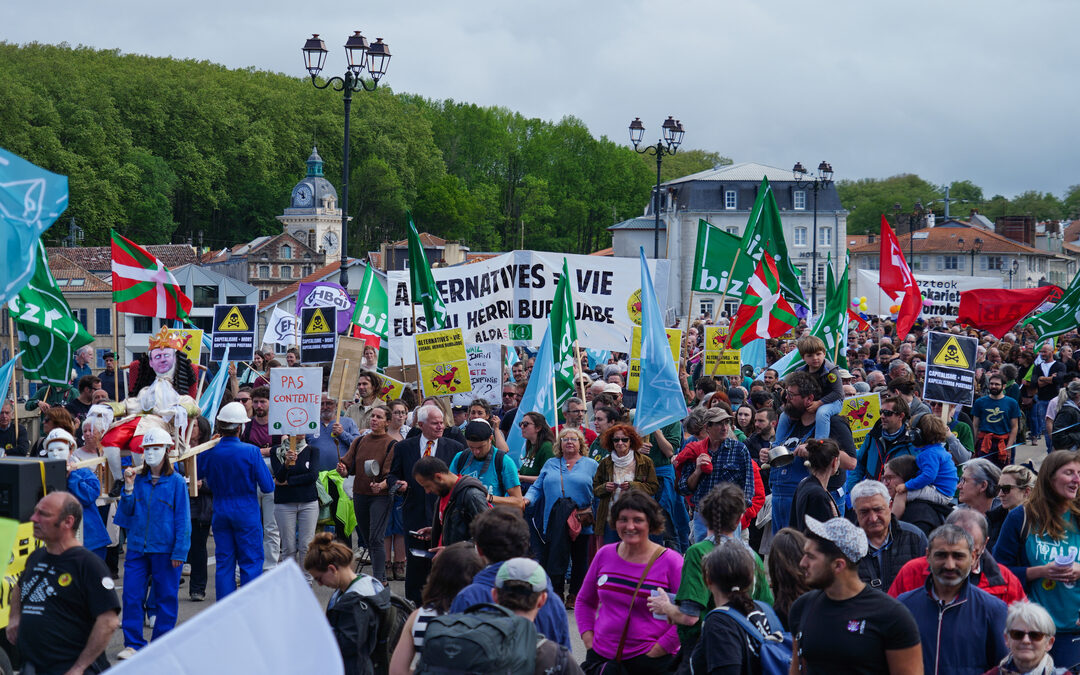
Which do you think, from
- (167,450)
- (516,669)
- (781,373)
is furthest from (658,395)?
(781,373)

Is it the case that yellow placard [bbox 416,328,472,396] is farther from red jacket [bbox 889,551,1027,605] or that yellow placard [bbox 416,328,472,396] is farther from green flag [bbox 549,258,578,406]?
red jacket [bbox 889,551,1027,605]

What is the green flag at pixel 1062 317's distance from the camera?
1706cm

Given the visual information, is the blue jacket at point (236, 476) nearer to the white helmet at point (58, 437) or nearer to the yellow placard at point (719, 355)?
the white helmet at point (58, 437)

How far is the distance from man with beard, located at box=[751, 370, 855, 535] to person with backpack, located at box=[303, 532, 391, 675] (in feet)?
11.9

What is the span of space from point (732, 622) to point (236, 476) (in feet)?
17.2

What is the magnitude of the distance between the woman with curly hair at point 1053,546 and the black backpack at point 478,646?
265 cm

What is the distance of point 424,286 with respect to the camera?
593 inches

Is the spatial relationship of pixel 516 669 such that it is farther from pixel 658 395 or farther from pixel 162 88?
pixel 162 88

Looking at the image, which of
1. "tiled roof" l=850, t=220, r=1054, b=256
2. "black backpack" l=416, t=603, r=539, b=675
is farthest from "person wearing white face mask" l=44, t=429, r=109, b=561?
"tiled roof" l=850, t=220, r=1054, b=256

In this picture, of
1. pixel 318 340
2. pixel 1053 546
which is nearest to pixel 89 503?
pixel 1053 546

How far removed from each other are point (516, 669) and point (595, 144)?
124210 mm

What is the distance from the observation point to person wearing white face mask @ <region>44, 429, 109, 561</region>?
8812 millimetres

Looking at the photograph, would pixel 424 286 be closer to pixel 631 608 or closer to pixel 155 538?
pixel 155 538

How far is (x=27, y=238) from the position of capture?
26.0 ft
